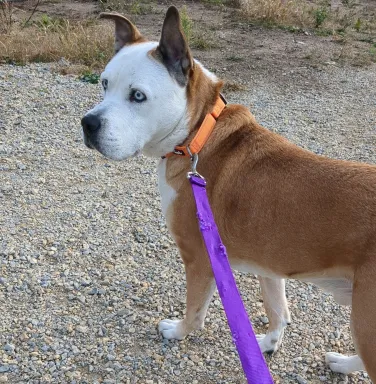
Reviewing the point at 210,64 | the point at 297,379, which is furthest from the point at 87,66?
the point at 297,379

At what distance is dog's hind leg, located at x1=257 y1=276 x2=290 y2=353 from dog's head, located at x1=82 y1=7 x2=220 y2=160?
131cm

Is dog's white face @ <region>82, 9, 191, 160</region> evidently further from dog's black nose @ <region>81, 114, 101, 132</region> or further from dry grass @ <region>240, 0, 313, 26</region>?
dry grass @ <region>240, 0, 313, 26</region>

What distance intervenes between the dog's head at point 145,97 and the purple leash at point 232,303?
379 millimetres

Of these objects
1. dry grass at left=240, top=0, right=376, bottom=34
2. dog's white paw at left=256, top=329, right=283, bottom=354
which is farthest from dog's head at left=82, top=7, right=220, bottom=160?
dry grass at left=240, top=0, right=376, bottom=34

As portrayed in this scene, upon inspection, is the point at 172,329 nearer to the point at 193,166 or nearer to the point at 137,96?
the point at 193,166

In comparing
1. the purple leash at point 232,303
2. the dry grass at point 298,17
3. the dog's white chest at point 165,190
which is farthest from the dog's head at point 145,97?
the dry grass at point 298,17

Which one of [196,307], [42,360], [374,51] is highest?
[374,51]

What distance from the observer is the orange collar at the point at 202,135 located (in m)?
3.02

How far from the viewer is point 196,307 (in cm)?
339

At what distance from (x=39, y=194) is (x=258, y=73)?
5564 mm

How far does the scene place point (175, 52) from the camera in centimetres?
293

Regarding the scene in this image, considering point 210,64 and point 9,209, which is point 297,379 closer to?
point 9,209

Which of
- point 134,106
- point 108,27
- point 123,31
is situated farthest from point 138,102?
point 108,27

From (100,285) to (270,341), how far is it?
146 centimetres
